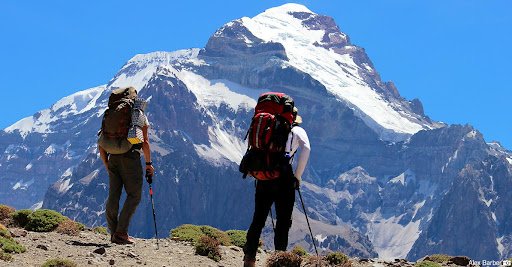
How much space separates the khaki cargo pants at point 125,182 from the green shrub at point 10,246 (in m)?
2.57

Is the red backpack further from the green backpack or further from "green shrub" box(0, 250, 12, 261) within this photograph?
"green shrub" box(0, 250, 12, 261)

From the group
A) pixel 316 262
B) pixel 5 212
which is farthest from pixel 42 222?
pixel 316 262

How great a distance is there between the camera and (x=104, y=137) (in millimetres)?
20422

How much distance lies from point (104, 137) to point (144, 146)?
1.02 meters

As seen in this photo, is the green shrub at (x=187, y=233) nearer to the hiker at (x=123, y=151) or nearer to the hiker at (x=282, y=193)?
the hiker at (x=123, y=151)

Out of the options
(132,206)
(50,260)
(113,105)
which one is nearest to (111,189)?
(132,206)

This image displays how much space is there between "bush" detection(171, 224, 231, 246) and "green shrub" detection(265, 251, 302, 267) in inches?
251

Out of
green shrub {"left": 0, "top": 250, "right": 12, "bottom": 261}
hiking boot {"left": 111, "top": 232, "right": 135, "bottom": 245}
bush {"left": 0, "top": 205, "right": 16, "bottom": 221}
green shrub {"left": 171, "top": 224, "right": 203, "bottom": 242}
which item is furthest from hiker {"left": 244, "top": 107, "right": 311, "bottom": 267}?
bush {"left": 0, "top": 205, "right": 16, "bottom": 221}

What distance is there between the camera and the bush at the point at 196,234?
24375 millimetres

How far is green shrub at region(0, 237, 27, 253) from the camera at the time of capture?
18.6m

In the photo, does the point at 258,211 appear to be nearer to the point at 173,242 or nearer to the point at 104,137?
the point at 104,137

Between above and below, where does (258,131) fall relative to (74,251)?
above

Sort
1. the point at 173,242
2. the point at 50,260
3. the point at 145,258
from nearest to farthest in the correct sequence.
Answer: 1. the point at 50,260
2. the point at 145,258
3. the point at 173,242

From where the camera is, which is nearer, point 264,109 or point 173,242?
point 264,109
